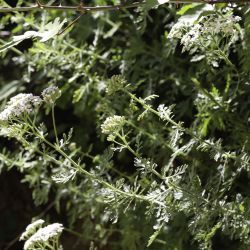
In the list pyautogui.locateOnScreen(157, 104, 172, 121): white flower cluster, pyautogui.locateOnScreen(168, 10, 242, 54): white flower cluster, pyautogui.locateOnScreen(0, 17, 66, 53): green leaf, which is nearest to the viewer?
pyautogui.locateOnScreen(0, 17, 66, 53): green leaf

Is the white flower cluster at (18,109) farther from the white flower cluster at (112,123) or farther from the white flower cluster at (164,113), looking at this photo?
the white flower cluster at (164,113)

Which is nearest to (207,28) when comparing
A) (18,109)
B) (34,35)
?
(34,35)

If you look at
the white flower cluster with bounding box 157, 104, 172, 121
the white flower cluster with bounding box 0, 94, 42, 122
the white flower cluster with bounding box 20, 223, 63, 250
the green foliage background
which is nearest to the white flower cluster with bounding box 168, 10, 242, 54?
the green foliage background

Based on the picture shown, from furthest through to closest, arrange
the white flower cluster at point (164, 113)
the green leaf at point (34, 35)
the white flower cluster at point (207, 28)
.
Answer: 1. the white flower cluster at point (164, 113)
2. the white flower cluster at point (207, 28)
3. the green leaf at point (34, 35)

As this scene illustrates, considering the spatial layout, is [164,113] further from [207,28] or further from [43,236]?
[43,236]

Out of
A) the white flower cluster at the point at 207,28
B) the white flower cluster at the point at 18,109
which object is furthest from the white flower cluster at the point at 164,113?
the white flower cluster at the point at 18,109

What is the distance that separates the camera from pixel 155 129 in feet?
6.40

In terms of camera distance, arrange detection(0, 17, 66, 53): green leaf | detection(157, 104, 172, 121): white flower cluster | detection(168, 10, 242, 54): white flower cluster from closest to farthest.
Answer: detection(0, 17, 66, 53): green leaf, detection(168, 10, 242, 54): white flower cluster, detection(157, 104, 172, 121): white flower cluster

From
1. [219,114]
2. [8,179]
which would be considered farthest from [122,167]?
[8,179]

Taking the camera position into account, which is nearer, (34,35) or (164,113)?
(34,35)

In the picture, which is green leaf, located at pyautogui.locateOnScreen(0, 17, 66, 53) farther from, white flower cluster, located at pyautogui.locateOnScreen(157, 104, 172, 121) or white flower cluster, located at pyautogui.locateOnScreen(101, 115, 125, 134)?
white flower cluster, located at pyautogui.locateOnScreen(157, 104, 172, 121)

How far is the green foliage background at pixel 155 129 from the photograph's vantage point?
162 centimetres

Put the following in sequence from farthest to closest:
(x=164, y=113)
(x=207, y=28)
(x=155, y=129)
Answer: (x=155, y=129) < (x=164, y=113) < (x=207, y=28)

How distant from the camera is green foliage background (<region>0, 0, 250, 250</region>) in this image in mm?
1616
